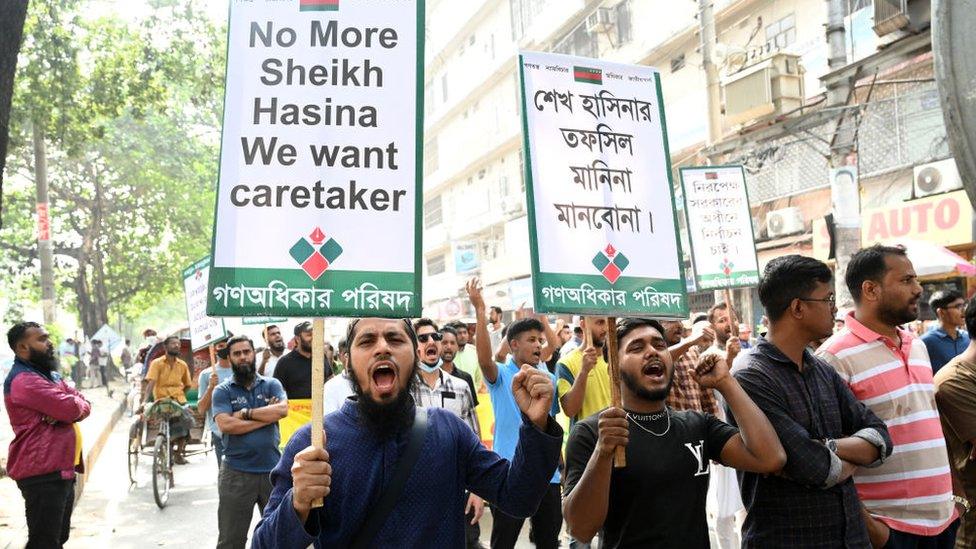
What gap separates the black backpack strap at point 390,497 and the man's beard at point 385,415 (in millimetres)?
64

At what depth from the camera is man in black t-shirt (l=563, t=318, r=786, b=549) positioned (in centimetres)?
309

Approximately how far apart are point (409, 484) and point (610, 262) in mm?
1326

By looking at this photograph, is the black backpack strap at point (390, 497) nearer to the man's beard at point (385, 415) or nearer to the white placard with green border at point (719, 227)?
the man's beard at point (385, 415)

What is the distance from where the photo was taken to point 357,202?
3.05m

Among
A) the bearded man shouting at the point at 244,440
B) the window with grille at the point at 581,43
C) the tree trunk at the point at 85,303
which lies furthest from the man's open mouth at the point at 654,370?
the tree trunk at the point at 85,303

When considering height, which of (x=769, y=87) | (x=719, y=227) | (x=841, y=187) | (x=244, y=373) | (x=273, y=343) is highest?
(x=769, y=87)

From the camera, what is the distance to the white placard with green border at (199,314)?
7840 millimetres

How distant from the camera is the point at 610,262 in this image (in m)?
3.64

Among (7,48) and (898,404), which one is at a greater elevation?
(7,48)

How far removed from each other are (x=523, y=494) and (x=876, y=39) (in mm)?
Answer: 15468

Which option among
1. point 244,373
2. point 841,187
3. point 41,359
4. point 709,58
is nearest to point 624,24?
point 709,58

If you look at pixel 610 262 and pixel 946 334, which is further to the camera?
pixel 946 334

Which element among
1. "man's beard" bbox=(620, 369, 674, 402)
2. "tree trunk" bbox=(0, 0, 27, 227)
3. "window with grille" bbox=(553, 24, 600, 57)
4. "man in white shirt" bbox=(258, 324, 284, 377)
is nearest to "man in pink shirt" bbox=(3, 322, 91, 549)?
"tree trunk" bbox=(0, 0, 27, 227)

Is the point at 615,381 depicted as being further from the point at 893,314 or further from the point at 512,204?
the point at 512,204
